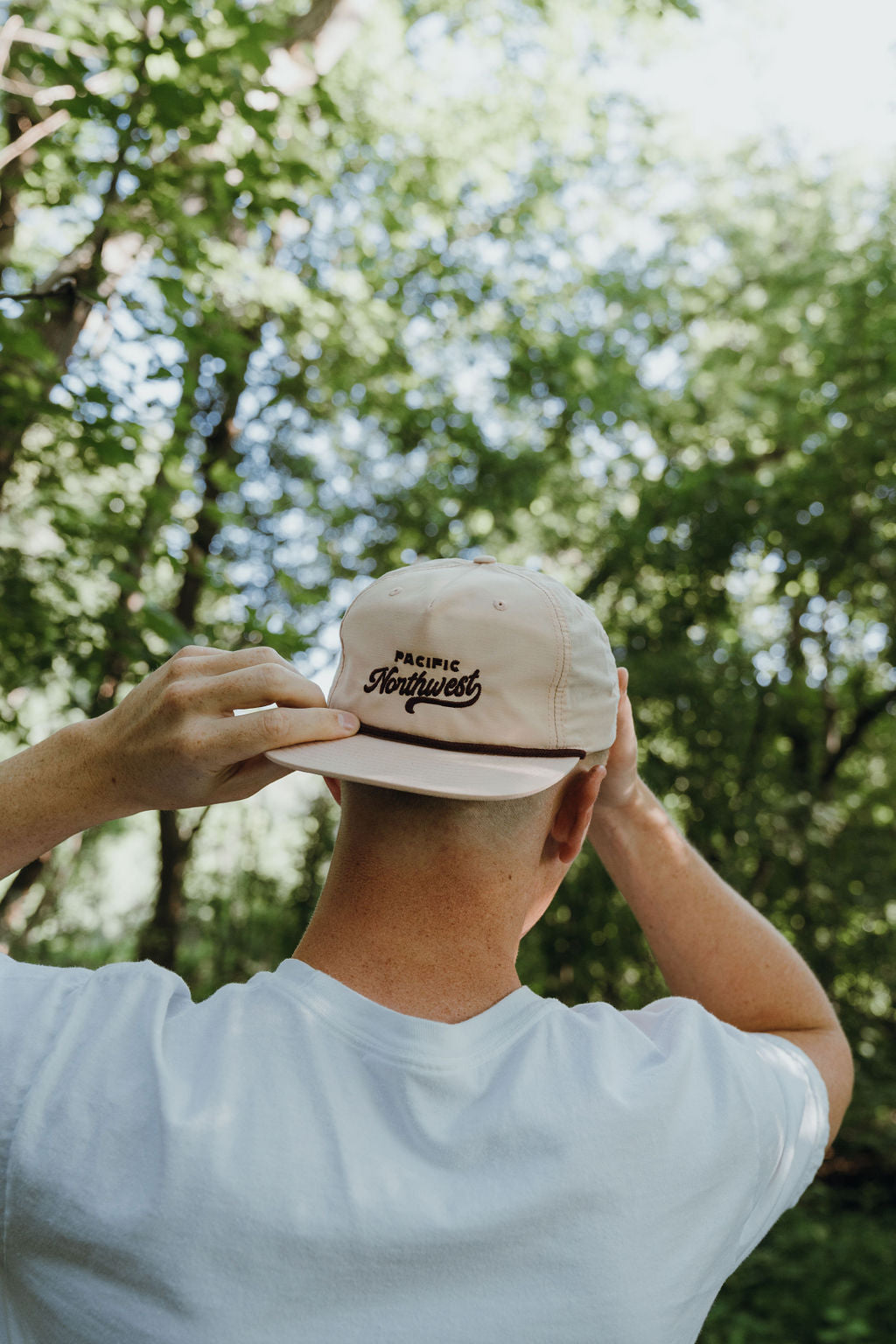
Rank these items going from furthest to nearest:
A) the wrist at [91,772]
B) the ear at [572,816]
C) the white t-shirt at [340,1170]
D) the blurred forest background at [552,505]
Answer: the blurred forest background at [552,505], the ear at [572,816], the wrist at [91,772], the white t-shirt at [340,1170]

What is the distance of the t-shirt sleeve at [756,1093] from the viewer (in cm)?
126

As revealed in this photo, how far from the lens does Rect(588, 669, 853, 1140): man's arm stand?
65.0 inches

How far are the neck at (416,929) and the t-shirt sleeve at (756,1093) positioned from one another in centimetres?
22

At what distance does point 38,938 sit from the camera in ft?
29.9

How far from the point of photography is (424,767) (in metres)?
1.31

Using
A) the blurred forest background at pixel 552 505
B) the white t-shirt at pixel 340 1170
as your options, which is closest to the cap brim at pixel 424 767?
the white t-shirt at pixel 340 1170

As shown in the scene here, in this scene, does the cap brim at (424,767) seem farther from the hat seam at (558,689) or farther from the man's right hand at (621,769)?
the man's right hand at (621,769)

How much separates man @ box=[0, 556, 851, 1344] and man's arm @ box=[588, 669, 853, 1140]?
108 millimetres

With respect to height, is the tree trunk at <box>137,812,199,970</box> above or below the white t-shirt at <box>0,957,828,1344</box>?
below

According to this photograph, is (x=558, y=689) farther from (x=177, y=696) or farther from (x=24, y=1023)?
(x=24, y=1023)

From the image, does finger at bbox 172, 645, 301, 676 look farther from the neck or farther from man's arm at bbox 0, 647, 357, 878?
the neck

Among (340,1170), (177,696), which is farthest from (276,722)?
(340,1170)

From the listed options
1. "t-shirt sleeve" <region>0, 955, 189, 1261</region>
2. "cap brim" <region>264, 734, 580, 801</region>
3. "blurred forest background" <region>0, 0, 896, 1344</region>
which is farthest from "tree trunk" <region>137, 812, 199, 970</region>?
"t-shirt sleeve" <region>0, 955, 189, 1261</region>

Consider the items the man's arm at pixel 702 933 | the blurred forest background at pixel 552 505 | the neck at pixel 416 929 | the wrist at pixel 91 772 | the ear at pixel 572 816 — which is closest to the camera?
the neck at pixel 416 929
